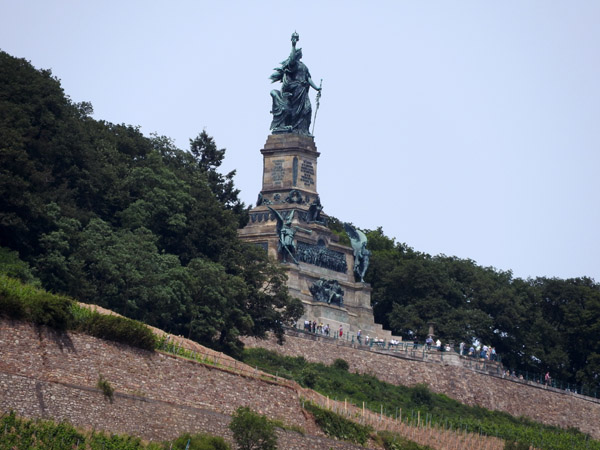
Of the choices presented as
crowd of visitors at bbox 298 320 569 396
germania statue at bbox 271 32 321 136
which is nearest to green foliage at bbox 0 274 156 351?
crowd of visitors at bbox 298 320 569 396

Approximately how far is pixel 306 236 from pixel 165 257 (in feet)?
52.5

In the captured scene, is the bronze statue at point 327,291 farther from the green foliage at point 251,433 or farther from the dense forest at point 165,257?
the green foliage at point 251,433

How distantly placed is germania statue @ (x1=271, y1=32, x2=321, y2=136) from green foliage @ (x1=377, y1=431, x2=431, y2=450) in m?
30.4

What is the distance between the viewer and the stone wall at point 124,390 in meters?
42.5

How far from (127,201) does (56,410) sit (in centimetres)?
2712

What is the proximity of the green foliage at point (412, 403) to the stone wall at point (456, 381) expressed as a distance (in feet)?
3.79

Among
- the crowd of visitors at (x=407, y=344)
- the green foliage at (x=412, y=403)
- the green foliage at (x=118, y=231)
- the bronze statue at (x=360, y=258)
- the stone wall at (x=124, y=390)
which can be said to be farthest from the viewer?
the bronze statue at (x=360, y=258)

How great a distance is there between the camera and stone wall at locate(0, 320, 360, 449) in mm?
42531

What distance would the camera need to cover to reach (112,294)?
5928 centimetres

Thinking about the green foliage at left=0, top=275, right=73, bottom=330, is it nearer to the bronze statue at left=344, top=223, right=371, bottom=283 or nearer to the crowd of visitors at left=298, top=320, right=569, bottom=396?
the crowd of visitors at left=298, top=320, right=569, bottom=396

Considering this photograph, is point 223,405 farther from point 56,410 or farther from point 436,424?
point 436,424

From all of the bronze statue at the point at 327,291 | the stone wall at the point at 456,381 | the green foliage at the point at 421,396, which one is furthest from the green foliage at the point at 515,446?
the bronze statue at the point at 327,291

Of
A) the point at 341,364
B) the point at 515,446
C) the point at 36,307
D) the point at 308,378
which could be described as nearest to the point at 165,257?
the point at 308,378

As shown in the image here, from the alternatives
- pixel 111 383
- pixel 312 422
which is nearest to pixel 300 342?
pixel 312 422
